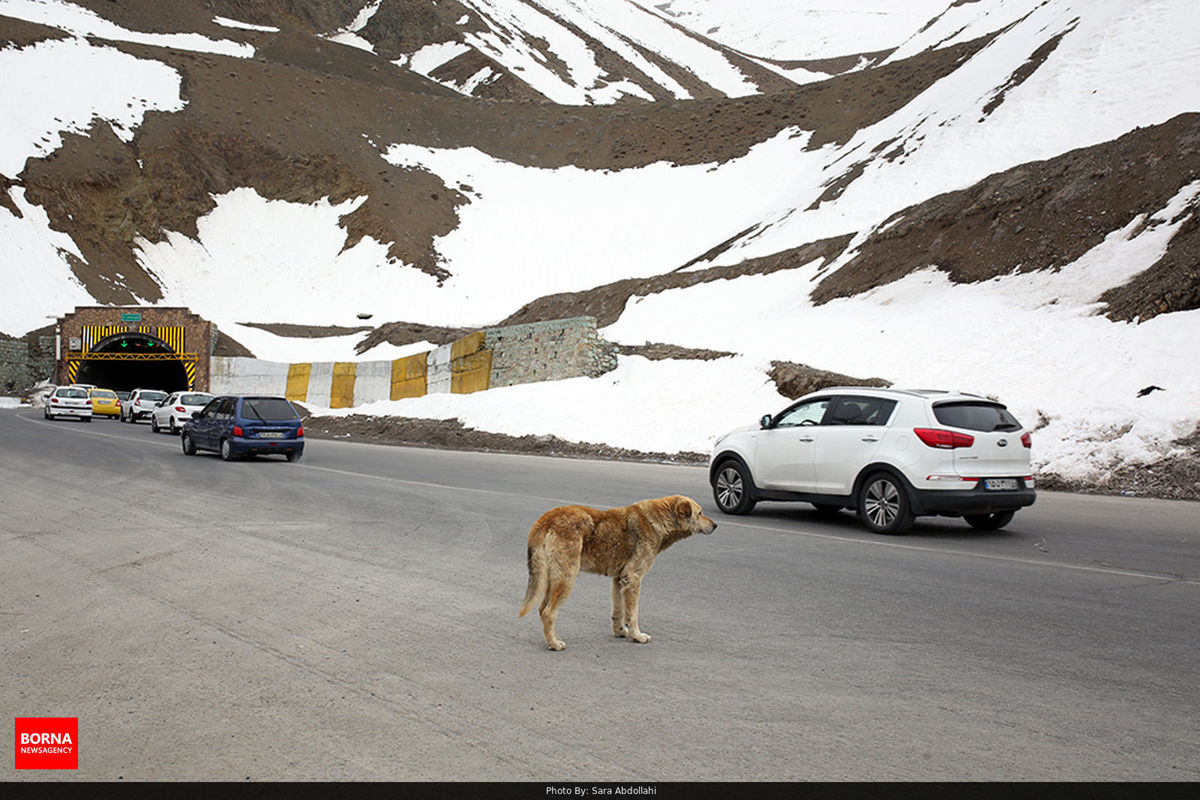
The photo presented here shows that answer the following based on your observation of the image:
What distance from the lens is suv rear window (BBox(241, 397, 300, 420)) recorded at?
20.5 meters

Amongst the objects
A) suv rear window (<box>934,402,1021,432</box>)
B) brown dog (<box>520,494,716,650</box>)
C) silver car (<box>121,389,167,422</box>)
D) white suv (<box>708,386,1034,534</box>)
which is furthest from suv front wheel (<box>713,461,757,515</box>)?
silver car (<box>121,389,167,422</box>)

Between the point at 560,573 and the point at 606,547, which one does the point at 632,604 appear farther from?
the point at 560,573

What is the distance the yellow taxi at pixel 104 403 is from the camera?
132 feet

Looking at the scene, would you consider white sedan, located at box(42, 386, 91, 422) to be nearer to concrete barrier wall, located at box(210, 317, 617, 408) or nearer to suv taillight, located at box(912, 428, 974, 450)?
concrete barrier wall, located at box(210, 317, 617, 408)

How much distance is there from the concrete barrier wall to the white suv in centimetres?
1893

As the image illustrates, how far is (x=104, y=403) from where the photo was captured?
40.5 meters

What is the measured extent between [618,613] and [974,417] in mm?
6641

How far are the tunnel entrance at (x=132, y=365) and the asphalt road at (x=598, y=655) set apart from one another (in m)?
44.5

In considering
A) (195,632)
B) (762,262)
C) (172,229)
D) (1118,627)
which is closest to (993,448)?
(1118,627)

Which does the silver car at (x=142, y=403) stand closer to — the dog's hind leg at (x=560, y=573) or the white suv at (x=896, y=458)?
the white suv at (x=896, y=458)

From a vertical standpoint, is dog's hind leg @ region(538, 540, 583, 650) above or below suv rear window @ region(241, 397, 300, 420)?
below

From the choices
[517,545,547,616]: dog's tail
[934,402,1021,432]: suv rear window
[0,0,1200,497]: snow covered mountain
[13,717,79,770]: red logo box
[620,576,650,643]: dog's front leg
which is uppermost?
[0,0,1200,497]: snow covered mountain

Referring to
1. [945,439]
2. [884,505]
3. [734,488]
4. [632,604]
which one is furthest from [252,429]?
[632,604]

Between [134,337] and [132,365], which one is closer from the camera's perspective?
[134,337]
